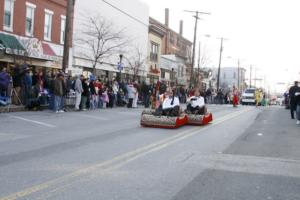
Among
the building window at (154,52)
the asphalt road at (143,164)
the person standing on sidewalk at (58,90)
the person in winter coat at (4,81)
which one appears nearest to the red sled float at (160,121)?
the asphalt road at (143,164)

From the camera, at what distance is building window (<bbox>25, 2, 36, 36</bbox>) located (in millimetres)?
30625

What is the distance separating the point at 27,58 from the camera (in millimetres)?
27484

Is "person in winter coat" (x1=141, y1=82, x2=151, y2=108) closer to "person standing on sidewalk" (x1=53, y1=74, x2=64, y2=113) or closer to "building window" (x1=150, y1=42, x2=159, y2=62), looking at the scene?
"person standing on sidewalk" (x1=53, y1=74, x2=64, y2=113)

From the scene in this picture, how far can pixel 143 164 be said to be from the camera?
9.02m

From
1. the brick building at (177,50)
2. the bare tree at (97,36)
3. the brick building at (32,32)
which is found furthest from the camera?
the brick building at (177,50)

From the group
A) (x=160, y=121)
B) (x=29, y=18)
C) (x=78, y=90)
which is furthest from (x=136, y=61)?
(x=160, y=121)

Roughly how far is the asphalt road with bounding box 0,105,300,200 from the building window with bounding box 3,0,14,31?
1494cm

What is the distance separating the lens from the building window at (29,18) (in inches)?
1206

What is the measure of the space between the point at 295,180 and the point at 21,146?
6028mm

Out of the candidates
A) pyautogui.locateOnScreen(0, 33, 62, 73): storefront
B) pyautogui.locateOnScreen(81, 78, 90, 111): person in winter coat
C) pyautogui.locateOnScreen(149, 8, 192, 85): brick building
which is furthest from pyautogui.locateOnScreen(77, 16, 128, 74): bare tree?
pyautogui.locateOnScreen(149, 8, 192, 85): brick building

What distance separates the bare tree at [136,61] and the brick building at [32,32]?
13.0 meters

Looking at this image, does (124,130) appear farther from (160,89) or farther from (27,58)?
(160,89)

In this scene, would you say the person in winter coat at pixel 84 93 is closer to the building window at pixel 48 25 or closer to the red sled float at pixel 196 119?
the red sled float at pixel 196 119

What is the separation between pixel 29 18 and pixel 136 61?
19.1 meters
